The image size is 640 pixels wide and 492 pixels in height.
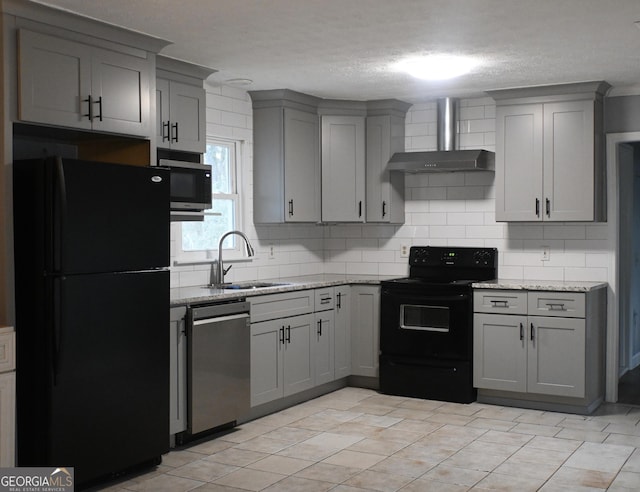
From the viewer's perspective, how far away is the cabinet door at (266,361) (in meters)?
5.28

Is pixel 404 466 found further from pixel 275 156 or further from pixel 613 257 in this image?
pixel 275 156

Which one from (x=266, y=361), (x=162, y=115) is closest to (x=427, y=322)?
(x=266, y=361)

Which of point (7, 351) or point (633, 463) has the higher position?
point (7, 351)

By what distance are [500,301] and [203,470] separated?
8.66 feet

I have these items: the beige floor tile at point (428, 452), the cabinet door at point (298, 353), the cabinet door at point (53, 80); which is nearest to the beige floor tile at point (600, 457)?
the beige floor tile at point (428, 452)

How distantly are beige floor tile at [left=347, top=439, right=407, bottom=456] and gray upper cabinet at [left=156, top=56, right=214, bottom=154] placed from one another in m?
2.15

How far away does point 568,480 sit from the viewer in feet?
13.5

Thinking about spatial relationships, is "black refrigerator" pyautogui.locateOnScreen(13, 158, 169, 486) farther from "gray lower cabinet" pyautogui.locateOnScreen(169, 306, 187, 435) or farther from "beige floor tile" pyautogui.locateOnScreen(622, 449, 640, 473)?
"beige floor tile" pyautogui.locateOnScreen(622, 449, 640, 473)

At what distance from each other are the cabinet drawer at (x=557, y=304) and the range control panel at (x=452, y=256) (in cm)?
76

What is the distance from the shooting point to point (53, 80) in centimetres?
379

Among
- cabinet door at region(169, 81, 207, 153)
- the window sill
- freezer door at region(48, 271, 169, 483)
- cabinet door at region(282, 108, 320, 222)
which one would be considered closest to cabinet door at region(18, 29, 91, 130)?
freezer door at region(48, 271, 169, 483)

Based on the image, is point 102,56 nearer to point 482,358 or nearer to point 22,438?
point 22,438

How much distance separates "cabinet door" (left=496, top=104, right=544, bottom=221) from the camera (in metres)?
5.99

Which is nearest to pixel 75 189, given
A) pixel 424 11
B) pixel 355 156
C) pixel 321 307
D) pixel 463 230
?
pixel 424 11
